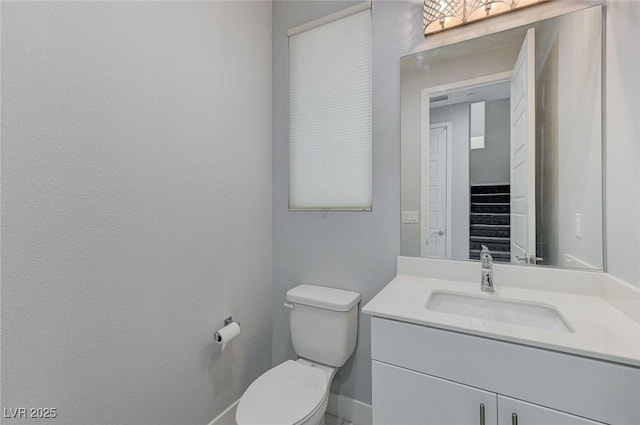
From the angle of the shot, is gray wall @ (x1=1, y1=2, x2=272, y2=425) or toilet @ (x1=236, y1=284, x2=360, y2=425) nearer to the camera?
gray wall @ (x1=1, y1=2, x2=272, y2=425)

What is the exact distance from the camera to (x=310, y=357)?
5.22 ft

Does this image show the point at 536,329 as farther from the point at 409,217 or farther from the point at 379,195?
the point at 379,195

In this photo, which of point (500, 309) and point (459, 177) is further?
point (459, 177)

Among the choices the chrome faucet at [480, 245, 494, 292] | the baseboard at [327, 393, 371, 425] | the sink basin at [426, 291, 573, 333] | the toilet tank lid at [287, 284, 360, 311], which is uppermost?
the chrome faucet at [480, 245, 494, 292]

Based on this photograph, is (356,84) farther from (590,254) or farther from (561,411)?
(561,411)

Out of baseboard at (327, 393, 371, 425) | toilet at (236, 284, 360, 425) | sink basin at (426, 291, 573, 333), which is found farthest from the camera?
baseboard at (327, 393, 371, 425)

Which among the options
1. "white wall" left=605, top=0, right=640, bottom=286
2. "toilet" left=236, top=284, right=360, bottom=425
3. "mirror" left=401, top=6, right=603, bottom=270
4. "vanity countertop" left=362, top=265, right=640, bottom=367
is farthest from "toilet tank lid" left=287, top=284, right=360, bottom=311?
"white wall" left=605, top=0, right=640, bottom=286

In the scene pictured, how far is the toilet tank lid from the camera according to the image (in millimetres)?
1507

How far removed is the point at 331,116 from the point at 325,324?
1209 mm

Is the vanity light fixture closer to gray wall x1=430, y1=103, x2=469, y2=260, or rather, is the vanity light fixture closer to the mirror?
the mirror

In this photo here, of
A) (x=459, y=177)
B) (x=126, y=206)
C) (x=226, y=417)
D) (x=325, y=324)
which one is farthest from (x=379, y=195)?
(x=226, y=417)

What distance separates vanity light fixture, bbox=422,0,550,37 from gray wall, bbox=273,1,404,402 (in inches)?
3.5

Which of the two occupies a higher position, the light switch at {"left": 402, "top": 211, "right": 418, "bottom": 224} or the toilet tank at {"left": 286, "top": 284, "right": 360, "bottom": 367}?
the light switch at {"left": 402, "top": 211, "right": 418, "bottom": 224}

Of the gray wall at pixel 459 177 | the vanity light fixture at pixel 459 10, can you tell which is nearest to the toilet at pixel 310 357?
the gray wall at pixel 459 177
